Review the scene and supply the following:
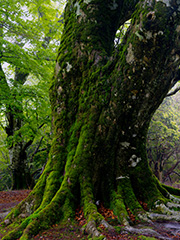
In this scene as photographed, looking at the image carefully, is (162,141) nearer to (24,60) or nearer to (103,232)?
(24,60)

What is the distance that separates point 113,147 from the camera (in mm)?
3518

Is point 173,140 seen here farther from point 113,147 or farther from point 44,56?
point 113,147

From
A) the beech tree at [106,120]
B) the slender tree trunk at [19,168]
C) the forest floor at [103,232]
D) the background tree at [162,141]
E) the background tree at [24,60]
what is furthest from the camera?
the background tree at [162,141]

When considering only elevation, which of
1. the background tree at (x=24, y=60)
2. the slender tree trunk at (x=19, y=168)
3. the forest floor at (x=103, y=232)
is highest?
the background tree at (x=24, y=60)

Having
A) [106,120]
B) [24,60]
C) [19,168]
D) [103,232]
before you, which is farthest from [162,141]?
[103,232]

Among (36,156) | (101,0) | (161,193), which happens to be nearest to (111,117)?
(161,193)

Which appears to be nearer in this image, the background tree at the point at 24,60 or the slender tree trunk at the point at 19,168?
the background tree at the point at 24,60

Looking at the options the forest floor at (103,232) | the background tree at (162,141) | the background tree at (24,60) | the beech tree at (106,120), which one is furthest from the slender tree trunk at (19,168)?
the background tree at (162,141)

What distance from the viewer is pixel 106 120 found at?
11.3 ft

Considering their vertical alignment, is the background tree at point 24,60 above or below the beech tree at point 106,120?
above

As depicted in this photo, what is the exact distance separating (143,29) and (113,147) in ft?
7.07

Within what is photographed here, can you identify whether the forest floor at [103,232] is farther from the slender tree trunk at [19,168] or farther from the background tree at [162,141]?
the background tree at [162,141]

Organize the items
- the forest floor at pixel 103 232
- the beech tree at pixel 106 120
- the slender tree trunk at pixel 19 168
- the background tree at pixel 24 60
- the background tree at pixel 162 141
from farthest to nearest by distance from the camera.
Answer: the background tree at pixel 162 141 → the slender tree trunk at pixel 19 168 → the background tree at pixel 24 60 → the beech tree at pixel 106 120 → the forest floor at pixel 103 232

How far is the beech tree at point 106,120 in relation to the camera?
3.04m
